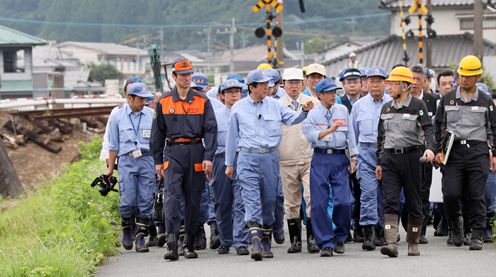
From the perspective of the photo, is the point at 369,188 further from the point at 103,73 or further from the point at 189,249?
the point at 103,73

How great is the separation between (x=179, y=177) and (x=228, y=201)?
3.47 ft

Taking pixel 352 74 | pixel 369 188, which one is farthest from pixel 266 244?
pixel 352 74

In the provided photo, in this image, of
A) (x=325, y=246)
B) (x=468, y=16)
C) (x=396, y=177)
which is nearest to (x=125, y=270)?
(x=325, y=246)

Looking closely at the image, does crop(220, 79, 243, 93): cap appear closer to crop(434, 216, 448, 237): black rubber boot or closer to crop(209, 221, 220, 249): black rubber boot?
crop(209, 221, 220, 249): black rubber boot

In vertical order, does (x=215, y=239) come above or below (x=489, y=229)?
below

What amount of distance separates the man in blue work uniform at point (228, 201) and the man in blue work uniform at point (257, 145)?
1.70ft

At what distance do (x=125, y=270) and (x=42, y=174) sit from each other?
20.5 meters

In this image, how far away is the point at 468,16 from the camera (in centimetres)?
6034

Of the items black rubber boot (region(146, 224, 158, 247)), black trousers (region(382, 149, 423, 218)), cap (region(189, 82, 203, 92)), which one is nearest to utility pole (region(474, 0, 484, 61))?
cap (region(189, 82, 203, 92))

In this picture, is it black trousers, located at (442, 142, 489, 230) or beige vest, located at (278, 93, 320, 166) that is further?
beige vest, located at (278, 93, 320, 166)

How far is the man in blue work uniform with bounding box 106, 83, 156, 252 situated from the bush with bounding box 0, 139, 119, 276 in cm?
36

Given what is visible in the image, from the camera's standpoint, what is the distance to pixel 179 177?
13.7 meters

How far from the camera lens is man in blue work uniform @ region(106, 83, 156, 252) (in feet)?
49.3

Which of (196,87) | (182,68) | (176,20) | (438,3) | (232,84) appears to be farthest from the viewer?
(176,20)
